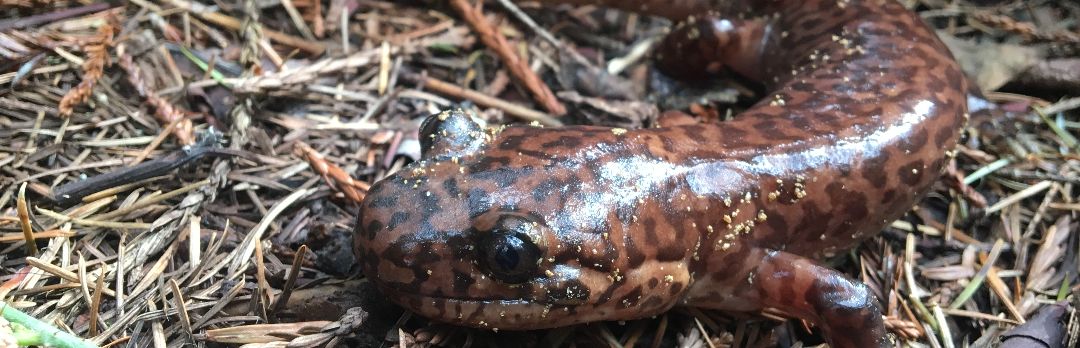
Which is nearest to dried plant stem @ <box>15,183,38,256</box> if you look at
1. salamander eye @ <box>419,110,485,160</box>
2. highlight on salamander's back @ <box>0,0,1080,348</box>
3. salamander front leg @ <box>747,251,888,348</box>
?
highlight on salamander's back @ <box>0,0,1080,348</box>

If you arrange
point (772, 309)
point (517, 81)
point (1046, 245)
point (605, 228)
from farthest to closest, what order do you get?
point (517, 81)
point (1046, 245)
point (772, 309)
point (605, 228)

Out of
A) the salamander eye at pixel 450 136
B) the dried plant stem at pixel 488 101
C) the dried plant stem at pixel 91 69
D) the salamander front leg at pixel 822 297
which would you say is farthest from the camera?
the dried plant stem at pixel 488 101

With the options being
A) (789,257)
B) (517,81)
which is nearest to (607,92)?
(517,81)

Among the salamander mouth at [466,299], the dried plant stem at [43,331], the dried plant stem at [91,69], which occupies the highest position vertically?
the dried plant stem at [91,69]

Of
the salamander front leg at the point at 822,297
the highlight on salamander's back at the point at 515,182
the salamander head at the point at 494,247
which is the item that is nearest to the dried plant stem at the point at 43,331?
the highlight on salamander's back at the point at 515,182

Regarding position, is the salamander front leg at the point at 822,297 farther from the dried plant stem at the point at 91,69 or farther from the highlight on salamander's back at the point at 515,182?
the dried plant stem at the point at 91,69

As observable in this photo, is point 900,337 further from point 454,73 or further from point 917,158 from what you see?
point 454,73

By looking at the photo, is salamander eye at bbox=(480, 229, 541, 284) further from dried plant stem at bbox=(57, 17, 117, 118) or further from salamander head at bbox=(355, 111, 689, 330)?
dried plant stem at bbox=(57, 17, 117, 118)
